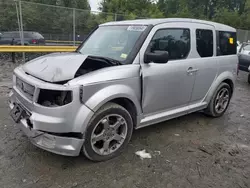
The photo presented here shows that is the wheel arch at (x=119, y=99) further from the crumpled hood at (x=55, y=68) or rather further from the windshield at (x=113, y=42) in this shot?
the windshield at (x=113, y=42)

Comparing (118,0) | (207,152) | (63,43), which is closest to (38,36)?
(63,43)

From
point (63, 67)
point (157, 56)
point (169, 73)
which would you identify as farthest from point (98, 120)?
point (169, 73)

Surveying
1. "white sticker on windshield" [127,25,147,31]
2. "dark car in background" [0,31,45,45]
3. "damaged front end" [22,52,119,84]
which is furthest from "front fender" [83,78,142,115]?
"dark car in background" [0,31,45,45]

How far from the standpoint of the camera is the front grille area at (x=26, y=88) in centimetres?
275

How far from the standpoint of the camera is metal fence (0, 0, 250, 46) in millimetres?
9711

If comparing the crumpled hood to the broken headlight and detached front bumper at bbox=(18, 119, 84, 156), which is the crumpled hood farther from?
detached front bumper at bbox=(18, 119, 84, 156)

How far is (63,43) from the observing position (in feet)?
37.2

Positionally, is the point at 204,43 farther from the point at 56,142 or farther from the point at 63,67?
the point at 56,142

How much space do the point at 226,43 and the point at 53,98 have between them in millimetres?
3657

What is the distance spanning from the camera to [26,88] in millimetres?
2873

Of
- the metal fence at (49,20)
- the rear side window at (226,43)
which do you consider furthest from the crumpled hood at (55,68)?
the metal fence at (49,20)

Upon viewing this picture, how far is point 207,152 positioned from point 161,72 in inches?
55.3

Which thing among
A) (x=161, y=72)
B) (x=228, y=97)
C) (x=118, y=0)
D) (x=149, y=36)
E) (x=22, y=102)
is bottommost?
(x=228, y=97)

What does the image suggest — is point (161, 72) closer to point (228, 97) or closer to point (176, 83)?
point (176, 83)
